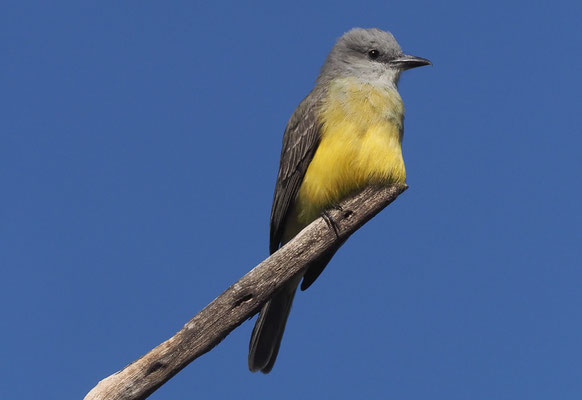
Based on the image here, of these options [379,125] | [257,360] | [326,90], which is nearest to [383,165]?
[379,125]

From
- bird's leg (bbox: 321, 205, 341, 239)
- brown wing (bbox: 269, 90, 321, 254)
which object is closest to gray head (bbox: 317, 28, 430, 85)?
brown wing (bbox: 269, 90, 321, 254)

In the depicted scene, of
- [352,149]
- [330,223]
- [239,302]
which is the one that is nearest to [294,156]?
[352,149]

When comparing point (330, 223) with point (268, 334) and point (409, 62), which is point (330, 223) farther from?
point (409, 62)

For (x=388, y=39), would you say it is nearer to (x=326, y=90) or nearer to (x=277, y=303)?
(x=326, y=90)

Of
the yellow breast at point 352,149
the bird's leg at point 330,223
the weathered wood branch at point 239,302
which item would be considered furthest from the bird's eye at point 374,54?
the bird's leg at point 330,223

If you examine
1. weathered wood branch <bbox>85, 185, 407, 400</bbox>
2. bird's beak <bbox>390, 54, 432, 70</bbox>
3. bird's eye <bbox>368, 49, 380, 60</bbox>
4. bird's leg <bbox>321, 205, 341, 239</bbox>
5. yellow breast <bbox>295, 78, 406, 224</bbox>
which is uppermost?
bird's eye <bbox>368, 49, 380, 60</bbox>

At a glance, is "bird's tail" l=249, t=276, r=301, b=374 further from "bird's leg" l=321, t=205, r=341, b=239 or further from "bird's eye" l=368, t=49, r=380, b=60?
"bird's eye" l=368, t=49, r=380, b=60
